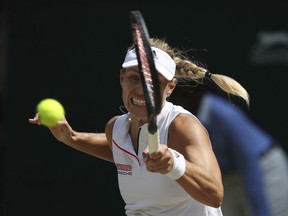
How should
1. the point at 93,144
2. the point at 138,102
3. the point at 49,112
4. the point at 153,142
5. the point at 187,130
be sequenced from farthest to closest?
the point at 93,144
the point at 49,112
the point at 138,102
the point at 187,130
the point at 153,142

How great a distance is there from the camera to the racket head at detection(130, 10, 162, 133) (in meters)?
3.10

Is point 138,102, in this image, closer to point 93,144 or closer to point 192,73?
A: point 192,73

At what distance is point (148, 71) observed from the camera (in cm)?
338

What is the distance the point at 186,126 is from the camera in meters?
3.53

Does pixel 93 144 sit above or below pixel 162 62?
below

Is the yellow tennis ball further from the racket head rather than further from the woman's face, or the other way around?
the racket head

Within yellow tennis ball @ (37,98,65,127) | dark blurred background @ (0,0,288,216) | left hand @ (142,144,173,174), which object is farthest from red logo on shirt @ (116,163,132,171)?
dark blurred background @ (0,0,288,216)

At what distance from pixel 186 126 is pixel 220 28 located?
317 centimetres

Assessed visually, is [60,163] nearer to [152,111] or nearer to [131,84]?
[131,84]

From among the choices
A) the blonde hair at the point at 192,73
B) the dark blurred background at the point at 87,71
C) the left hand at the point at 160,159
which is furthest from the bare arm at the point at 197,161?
the dark blurred background at the point at 87,71

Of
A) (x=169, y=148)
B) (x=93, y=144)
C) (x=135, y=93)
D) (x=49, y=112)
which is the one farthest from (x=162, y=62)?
(x=93, y=144)

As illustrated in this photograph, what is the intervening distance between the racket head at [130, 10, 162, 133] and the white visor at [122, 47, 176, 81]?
0.22m

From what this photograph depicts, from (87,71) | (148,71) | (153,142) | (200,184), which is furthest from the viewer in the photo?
(87,71)

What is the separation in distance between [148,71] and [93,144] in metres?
1.08
